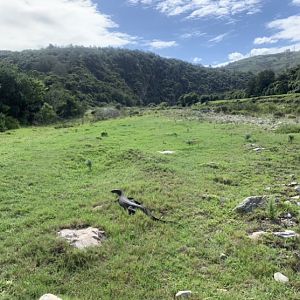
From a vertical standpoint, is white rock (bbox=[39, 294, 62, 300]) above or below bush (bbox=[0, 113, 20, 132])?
above

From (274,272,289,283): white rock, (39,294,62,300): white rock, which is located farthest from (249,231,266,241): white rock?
(39,294,62,300): white rock

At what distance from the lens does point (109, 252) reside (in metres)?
7.23

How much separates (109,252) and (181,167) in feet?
27.4

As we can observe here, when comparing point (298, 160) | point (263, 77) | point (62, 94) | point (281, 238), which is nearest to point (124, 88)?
point (263, 77)

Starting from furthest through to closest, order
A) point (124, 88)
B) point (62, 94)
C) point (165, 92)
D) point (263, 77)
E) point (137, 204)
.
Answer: point (165, 92) < point (124, 88) < point (263, 77) < point (62, 94) < point (137, 204)

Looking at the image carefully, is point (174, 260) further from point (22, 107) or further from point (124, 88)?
point (124, 88)

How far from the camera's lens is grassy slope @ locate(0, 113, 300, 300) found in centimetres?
611

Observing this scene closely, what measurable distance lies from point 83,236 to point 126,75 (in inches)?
5548

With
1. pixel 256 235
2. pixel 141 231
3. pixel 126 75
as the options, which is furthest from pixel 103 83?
pixel 256 235

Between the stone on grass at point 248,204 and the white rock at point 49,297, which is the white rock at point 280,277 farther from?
the white rock at point 49,297

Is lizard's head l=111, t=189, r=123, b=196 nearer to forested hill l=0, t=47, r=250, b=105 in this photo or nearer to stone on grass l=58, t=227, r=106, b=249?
stone on grass l=58, t=227, r=106, b=249

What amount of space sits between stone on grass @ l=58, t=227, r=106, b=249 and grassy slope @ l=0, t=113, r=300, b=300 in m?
0.20

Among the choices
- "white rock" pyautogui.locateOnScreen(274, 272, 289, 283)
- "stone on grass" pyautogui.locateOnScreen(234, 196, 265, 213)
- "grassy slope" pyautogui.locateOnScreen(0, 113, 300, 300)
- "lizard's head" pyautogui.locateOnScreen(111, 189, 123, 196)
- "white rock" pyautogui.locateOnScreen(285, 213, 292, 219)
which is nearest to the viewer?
"grassy slope" pyautogui.locateOnScreen(0, 113, 300, 300)

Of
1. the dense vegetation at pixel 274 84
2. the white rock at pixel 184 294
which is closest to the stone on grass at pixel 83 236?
the white rock at pixel 184 294
